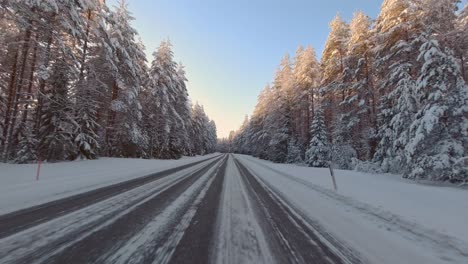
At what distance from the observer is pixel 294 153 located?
96.1 feet

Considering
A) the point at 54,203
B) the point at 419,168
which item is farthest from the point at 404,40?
the point at 54,203

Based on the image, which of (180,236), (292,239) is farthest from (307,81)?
(180,236)

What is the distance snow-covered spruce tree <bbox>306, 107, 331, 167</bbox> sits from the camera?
22.8 metres

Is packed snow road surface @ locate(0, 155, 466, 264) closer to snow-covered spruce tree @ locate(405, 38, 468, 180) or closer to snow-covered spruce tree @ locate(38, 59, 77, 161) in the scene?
snow-covered spruce tree @ locate(405, 38, 468, 180)

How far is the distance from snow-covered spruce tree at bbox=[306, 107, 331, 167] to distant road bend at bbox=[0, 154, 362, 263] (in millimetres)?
18888

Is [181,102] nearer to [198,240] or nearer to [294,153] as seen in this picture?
[294,153]

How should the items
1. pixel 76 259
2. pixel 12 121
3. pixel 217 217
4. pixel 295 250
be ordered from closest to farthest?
pixel 76 259, pixel 295 250, pixel 217 217, pixel 12 121

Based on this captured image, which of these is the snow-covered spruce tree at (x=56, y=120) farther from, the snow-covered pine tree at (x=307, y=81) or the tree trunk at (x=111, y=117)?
the snow-covered pine tree at (x=307, y=81)

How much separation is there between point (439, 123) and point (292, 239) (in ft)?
35.9

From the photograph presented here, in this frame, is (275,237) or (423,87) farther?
(423,87)

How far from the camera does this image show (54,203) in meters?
5.03

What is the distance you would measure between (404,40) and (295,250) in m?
17.8

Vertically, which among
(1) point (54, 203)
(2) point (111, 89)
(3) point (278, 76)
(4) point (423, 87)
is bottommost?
(1) point (54, 203)

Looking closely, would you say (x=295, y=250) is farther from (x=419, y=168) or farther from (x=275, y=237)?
(x=419, y=168)
